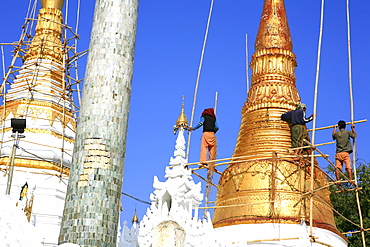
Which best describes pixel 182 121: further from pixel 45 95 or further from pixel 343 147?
pixel 45 95

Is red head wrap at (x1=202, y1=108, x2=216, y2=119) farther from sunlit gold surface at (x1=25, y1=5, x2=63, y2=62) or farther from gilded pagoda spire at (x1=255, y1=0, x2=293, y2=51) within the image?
sunlit gold surface at (x1=25, y1=5, x2=63, y2=62)

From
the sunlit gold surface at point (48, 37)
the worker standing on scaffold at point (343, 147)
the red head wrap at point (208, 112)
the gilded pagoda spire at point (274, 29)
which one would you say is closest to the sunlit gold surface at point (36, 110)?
the sunlit gold surface at point (48, 37)

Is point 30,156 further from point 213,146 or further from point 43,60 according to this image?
point 213,146

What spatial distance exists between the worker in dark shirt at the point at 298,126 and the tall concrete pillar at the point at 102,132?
26.8 feet

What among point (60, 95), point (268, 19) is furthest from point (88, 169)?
point (60, 95)

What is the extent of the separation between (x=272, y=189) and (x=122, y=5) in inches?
329

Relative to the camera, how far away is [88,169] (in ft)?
30.9

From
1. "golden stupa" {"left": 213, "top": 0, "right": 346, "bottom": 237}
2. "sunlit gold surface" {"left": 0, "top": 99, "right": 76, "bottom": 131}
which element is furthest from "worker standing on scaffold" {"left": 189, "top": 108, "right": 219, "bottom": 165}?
"sunlit gold surface" {"left": 0, "top": 99, "right": 76, "bottom": 131}

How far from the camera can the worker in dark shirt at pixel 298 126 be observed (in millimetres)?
17469

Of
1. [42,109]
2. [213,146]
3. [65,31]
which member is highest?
[65,31]

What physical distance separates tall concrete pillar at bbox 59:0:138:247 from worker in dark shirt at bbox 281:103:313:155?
8.16 meters

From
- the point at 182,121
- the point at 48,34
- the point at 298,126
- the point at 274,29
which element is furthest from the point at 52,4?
the point at 298,126

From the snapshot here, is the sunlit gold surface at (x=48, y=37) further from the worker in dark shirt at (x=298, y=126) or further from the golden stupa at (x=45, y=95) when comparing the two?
the worker in dark shirt at (x=298, y=126)

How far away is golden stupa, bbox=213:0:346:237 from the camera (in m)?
17.2
